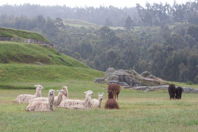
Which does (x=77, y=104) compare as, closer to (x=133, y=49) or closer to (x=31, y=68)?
(x=31, y=68)

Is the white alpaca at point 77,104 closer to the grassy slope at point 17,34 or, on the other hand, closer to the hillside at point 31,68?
the hillside at point 31,68

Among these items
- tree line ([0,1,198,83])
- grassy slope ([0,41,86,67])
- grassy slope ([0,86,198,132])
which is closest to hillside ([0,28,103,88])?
grassy slope ([0,41,86,67])

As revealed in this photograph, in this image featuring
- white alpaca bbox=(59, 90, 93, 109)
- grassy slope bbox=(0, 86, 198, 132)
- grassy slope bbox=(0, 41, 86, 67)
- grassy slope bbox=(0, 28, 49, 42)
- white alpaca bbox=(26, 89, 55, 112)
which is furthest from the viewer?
grassy slope bbox=(0, 28, 49, 42)

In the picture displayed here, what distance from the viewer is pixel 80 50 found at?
455ft

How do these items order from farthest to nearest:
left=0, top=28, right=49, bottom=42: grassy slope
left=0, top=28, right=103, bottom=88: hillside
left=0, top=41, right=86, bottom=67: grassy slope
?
left=0, top=28, right=49, bottom=42: grassy slope
left=0, top=41, right=86, bottom=67: grassy slope
left=0, top=28, right=103, bottom=88: hillside

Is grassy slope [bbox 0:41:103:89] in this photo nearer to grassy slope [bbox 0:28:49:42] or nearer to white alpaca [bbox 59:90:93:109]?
grassy slope [bbox 0:28:49:42]

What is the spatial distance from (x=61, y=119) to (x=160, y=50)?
3669 inches

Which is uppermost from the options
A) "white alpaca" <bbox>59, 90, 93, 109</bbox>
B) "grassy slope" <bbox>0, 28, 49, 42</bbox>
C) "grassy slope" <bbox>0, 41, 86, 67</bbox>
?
"grassy slope" <bbox>0, 28, 49, 42</bbox>

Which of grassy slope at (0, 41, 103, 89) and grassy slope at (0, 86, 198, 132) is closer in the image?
grassy slope at (0, 86, 198, 132)

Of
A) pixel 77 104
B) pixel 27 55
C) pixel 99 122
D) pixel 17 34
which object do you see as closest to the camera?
pixel 99 122

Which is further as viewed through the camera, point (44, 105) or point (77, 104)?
point (77, 104)

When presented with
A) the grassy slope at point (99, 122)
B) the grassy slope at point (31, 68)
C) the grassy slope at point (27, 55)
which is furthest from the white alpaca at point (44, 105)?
the grassy slope at point (27, 55)

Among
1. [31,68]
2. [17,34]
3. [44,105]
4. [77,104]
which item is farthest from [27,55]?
[44,105]

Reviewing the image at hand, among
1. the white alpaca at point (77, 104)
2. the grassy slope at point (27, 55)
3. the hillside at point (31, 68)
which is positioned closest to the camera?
the white alpaca at point (77, 104)
